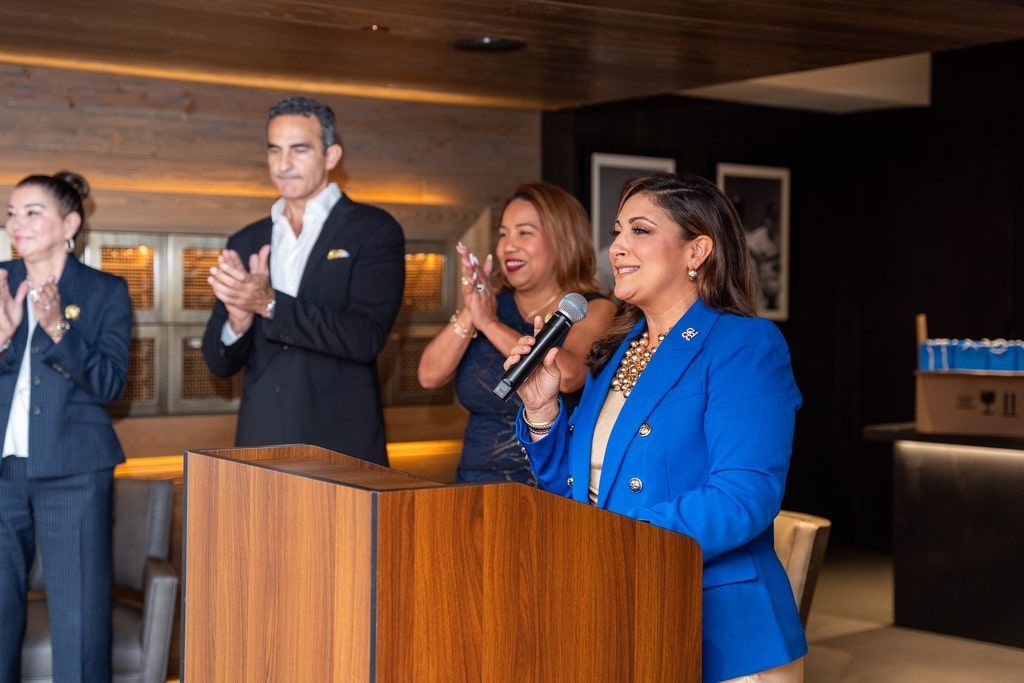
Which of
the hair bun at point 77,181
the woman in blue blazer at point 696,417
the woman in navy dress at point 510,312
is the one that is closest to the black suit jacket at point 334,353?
the woman in navy dress at point 510,312

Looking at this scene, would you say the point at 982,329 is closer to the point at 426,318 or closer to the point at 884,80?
the point at 884,80

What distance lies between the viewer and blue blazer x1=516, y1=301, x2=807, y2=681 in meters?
2.25

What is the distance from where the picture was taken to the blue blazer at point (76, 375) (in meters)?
4.16

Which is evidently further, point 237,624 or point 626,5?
point 626,5

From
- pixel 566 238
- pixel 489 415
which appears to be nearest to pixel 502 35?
pixel 566 238

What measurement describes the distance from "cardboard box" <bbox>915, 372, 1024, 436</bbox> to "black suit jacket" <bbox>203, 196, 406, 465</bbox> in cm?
303

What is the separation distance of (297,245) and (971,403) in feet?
11.2

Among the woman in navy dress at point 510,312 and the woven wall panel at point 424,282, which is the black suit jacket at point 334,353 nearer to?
the woman in navy dress at point 510,312

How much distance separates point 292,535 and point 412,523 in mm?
273

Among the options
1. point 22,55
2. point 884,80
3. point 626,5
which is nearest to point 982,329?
point 884,80

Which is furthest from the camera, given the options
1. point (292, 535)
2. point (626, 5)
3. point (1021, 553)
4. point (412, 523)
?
point (1021, 553)

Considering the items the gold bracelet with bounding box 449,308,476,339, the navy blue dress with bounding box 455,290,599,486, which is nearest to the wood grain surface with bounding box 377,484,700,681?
the navy blue dress with bounding box 455,290,599,486

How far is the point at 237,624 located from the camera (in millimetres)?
2057

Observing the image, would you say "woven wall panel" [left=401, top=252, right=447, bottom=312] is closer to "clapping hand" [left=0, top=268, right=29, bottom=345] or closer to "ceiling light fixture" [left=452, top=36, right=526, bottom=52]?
"ceiling light fixture" [left=452, top=36, right=526, bottom=52]
